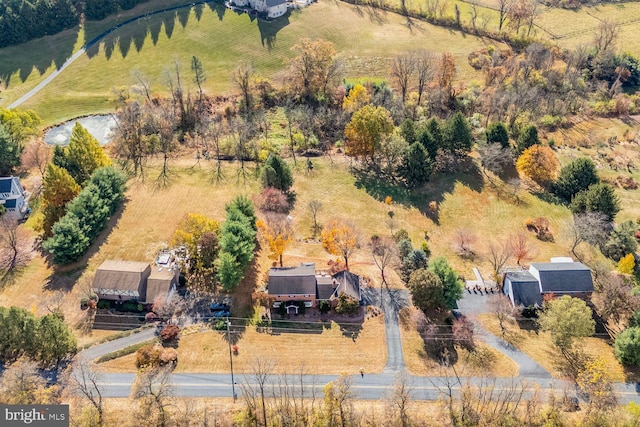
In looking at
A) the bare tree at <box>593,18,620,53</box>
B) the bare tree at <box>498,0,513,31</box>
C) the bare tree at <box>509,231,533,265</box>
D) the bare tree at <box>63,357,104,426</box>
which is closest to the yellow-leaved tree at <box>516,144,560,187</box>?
the bare tree at <box>509,231,533,265</box>

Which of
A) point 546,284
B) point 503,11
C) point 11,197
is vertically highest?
point 503,11

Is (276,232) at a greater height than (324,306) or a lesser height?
greater

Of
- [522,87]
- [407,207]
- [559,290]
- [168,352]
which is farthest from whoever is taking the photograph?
[522,87]

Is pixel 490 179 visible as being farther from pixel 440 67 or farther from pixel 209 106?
pixel 209 106

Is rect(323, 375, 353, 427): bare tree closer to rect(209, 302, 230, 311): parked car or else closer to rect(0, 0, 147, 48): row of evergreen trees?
rect(209, 302, 230, 311): parked car

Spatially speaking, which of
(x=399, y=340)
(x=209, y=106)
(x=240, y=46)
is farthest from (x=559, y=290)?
(x=240, y=46)

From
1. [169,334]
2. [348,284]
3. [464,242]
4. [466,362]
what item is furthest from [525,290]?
[169,334]

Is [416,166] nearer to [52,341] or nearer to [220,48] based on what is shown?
[52,341]
